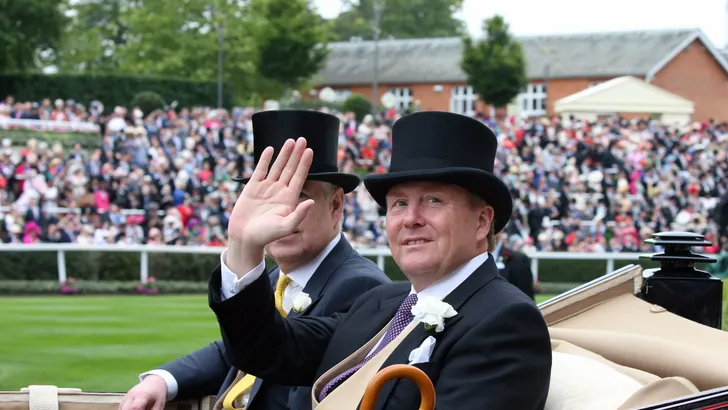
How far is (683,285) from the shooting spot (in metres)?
4.79

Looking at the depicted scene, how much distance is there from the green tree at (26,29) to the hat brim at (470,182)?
42.0 m

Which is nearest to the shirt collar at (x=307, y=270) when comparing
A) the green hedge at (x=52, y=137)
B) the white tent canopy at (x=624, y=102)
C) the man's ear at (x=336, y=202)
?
the man's ear at (x=336, y=202)

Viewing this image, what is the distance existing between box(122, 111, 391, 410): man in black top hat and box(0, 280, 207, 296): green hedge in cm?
1567

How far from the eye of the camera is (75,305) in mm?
17344

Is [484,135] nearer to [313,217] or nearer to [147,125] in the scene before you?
[313,217]

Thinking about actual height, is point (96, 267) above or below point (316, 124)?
below

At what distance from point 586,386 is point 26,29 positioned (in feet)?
146

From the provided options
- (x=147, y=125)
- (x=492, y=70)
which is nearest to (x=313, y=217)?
(x=147, y=125)

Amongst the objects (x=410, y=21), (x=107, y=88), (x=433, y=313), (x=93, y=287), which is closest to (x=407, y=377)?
(x=433, y=313)

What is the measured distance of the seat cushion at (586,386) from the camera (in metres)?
3.44

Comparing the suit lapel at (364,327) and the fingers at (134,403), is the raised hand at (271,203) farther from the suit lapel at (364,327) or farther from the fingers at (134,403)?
the fingers at (134,403)

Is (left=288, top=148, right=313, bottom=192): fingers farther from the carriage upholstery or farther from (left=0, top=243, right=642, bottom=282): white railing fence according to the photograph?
(left=0, top=243, right=642, bottom=282): white railing fence

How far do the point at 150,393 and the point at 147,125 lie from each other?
25.8m

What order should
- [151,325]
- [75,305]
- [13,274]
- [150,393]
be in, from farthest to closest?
[13,274] < [75,305] < [151,325] < [150,393]
